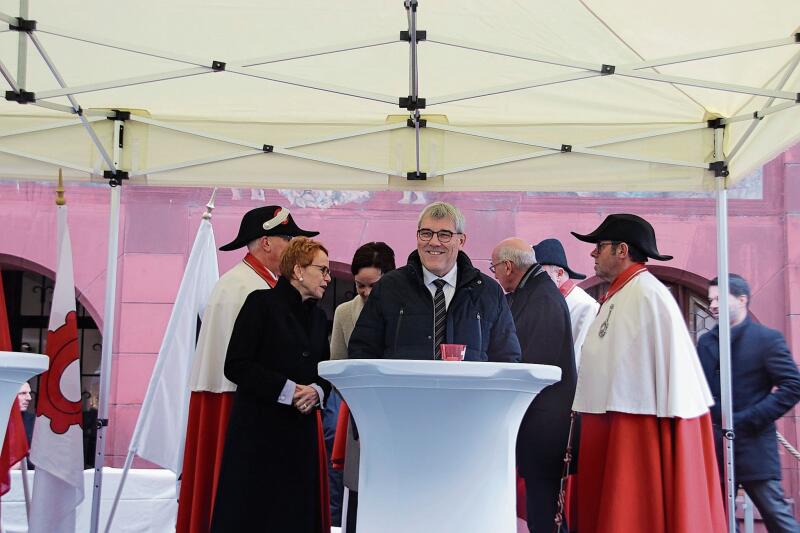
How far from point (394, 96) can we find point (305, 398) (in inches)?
78.8

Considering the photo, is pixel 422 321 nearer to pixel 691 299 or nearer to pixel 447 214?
pixel 447 214

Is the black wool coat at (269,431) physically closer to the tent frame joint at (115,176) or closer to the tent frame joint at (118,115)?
the tent frame joint at (115,176)

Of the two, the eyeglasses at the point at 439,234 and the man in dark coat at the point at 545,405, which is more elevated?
the eyeglasses at the point at 439,234

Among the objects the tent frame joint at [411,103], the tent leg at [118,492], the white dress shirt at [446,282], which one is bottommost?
the tent leg at [118,492]

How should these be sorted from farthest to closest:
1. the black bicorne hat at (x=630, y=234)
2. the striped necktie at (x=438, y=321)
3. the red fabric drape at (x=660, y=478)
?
the black bicorne hat at (x=630, y=234), the red fabric drape at (x=660, y=478), the striped necktie at (x=438, y=321)

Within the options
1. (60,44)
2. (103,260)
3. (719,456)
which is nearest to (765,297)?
(719,456)

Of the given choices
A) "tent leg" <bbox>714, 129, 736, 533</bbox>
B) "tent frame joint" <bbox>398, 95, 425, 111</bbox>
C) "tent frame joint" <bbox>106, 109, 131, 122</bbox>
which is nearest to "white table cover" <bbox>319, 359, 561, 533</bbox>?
"tent frame joint" <bbox>398, 95, 425, 111</bbox>

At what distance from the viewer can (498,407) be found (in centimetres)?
243

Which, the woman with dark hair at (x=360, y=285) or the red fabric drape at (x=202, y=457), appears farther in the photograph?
the woman with dark hair at (x=360, y=285)

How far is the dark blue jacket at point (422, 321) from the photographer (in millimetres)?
3605

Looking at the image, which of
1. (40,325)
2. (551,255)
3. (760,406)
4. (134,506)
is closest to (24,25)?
(551,255)

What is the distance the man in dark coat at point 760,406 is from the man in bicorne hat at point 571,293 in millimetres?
696

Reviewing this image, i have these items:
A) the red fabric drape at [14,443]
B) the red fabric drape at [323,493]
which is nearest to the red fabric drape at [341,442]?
the red fabric drape at [323,493]

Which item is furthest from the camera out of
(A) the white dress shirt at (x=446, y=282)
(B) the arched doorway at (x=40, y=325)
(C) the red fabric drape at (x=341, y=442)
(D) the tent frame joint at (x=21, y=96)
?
(B) the arched doorway at (x=40, y=325)
